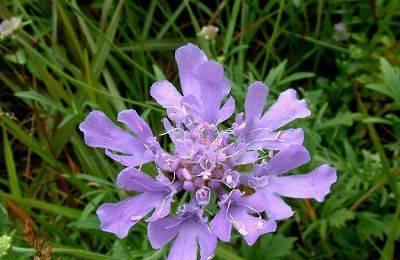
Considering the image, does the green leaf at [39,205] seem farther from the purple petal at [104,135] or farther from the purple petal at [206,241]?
the purple petal at [206,241]

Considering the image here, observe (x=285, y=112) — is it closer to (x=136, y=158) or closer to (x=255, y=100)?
(x=255, y=100)

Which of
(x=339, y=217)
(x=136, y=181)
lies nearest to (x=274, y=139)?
(x=136, y=181)

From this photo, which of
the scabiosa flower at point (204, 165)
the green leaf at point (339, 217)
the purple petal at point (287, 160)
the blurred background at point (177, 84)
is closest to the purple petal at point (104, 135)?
the scabiosa flower at point (204, 165)

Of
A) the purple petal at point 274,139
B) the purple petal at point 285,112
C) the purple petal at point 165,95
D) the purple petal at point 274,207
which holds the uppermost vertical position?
the purple petal at point 165,95

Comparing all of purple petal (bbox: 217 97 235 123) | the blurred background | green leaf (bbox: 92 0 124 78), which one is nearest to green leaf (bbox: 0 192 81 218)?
the blurred background

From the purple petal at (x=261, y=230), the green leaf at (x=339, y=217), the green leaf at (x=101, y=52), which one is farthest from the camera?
the green leaf at (x=101, y=52)

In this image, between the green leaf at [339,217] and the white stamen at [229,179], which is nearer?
the white stamen at [229,179]

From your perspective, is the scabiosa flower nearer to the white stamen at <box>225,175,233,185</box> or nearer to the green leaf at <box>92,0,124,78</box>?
the white stamen at <box>225,175,233,185</box>
